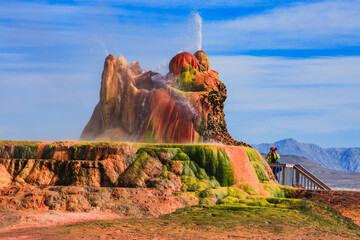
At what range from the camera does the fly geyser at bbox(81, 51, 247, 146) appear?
33562 millimetres

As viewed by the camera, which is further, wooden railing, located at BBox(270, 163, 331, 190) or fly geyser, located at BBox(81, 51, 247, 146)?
fly geyser, located at BBox(81, 51, 247, 146)

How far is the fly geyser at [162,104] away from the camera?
3356 centimetres

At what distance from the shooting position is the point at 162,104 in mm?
34250

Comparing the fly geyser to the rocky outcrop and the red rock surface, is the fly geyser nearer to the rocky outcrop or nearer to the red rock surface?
the red rock surface

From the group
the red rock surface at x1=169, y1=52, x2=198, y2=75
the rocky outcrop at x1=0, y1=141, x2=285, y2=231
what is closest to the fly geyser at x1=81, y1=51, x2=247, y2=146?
the red rock surface at x1=169, y1=52, x2=198, y2=75

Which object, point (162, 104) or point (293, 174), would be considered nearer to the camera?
point (293, 174)

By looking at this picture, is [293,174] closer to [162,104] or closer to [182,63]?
[162,104]

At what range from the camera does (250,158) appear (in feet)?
96.0

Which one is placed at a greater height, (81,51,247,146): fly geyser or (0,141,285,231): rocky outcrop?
(81,51,247,146): fly geyser

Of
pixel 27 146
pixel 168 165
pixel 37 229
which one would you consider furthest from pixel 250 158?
pixel 37 229

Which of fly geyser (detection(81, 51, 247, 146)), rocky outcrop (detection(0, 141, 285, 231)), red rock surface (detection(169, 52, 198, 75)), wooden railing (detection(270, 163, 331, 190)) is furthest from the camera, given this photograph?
red rock surface (detection(169, 52, 198, 75))

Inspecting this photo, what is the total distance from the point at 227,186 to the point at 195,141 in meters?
6.87

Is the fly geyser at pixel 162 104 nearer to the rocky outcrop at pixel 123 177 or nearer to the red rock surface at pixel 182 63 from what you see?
the red rock surface at pixel 182 63

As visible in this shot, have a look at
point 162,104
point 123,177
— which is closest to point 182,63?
point 162,104
